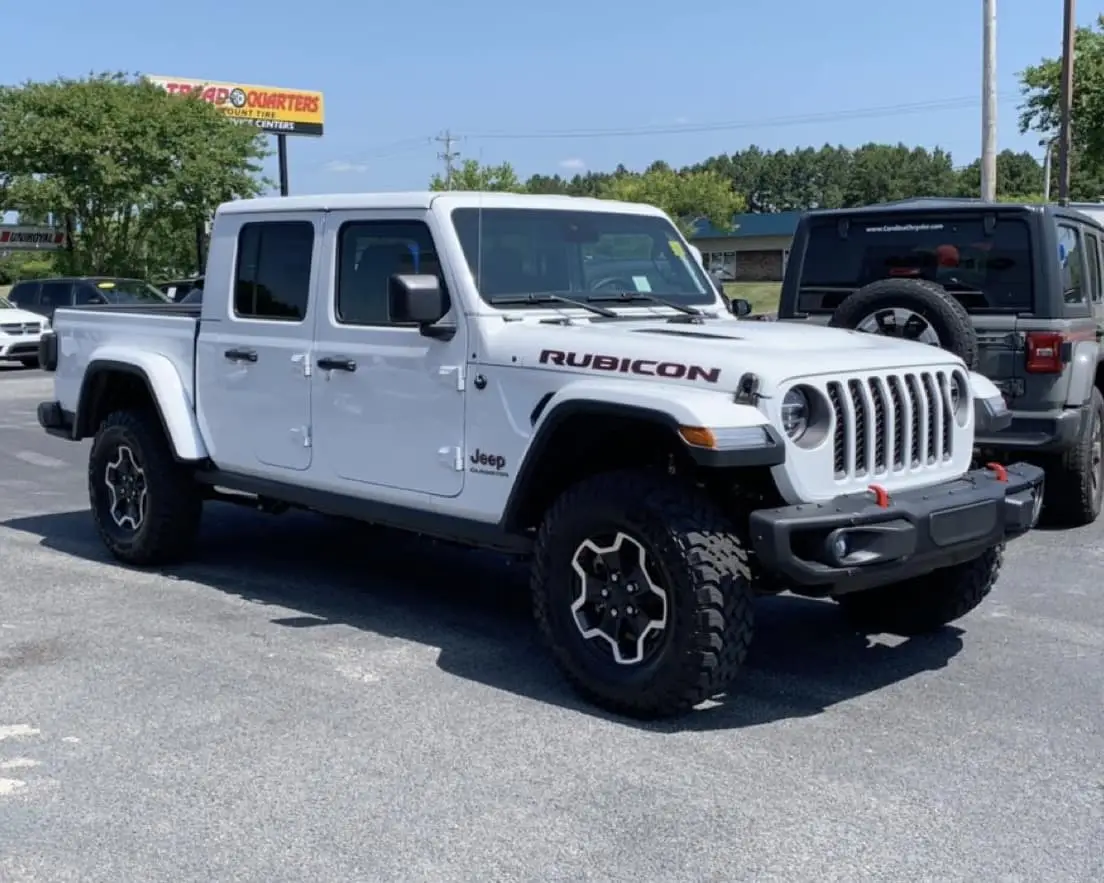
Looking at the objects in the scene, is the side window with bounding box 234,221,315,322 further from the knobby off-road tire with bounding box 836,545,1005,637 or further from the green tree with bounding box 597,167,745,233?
the green tree with bounding box 597,167,745,233

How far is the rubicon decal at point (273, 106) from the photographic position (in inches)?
1907

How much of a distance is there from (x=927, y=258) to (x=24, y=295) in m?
21.2

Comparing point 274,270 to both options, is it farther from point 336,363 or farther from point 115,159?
point 115,159

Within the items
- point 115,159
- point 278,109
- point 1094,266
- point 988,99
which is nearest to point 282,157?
point 278,109

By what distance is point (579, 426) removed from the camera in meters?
5.10

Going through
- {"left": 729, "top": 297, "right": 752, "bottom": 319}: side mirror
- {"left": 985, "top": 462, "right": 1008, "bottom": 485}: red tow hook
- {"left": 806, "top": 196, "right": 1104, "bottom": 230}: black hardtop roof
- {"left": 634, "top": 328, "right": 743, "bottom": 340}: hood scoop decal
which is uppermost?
{"left": 806, "top": 196, "right": 1104, "bottom": 230}: black hardtop roof

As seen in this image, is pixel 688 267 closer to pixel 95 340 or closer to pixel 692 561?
pixel 692 561

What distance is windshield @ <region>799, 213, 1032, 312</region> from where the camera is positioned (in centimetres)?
812

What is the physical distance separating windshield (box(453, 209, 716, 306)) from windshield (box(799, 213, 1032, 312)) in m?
2.39

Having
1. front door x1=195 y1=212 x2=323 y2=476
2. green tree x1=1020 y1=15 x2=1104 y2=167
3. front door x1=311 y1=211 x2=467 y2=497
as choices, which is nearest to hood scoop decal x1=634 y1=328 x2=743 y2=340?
Result: front door x1=311 y1=211 x2=467 y2=497

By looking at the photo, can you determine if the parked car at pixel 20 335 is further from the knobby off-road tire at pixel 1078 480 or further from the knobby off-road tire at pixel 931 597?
the knobby off-road tire at pixel 931 597

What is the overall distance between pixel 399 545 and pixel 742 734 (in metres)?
3.68

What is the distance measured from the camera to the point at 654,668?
4.76 metres

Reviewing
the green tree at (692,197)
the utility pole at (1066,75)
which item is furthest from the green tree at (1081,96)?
the green tree at (692,197)
